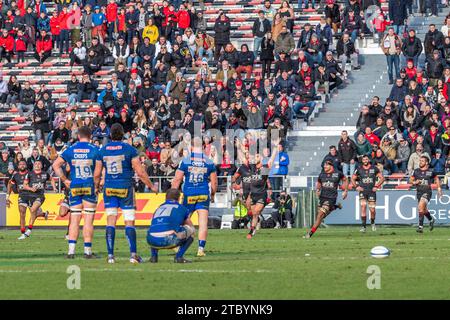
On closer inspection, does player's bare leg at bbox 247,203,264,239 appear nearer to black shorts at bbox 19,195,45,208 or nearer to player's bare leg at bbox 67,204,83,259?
black shorts at bbox 19,195,45,208

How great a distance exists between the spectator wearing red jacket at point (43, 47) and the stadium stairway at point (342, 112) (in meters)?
12.4

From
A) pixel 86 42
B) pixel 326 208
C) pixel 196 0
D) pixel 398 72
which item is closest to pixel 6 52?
pixel 86 42

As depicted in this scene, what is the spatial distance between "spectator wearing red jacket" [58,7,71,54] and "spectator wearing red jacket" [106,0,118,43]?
150 cm

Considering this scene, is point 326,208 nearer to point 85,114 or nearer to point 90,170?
point 90,170

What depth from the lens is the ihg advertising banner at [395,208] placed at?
37.9 m

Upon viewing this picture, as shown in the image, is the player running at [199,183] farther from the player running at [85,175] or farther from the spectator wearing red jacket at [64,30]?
the spectator wearing red jacket at [64,30]

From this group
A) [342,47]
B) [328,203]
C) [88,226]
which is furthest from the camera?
[342,47]

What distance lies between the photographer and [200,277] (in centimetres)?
1933

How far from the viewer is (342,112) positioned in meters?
44.2

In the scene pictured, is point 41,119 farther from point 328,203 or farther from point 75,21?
point 328,203

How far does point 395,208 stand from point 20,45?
19.2m

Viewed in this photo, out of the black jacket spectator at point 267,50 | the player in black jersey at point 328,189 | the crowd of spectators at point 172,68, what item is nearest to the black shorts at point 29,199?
the crowd of spectators at point 172,68

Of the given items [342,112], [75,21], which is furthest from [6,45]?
[342,112]

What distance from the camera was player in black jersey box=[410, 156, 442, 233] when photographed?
115 ft
